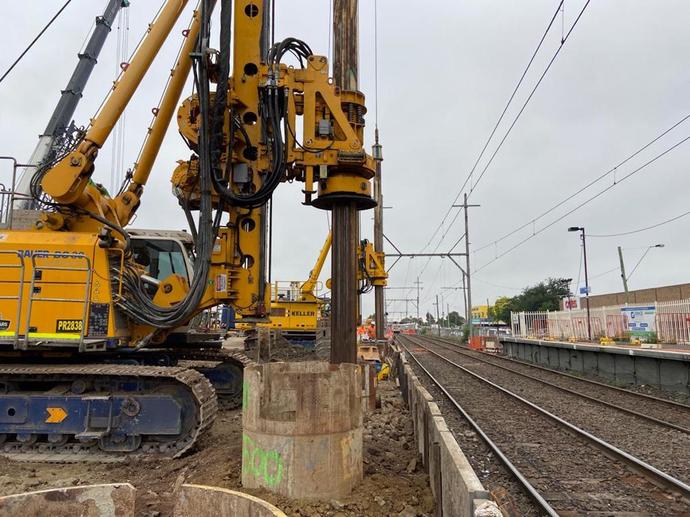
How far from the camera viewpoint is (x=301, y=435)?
5.16 m

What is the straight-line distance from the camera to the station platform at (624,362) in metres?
15.2

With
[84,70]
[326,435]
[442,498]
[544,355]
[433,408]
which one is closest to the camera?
[442,498]

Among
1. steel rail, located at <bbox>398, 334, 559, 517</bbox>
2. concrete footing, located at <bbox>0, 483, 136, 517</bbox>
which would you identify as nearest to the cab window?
concrete footing, located at <bbox>0, 483, 136, 517</bbox>

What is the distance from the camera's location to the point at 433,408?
20.6 feet

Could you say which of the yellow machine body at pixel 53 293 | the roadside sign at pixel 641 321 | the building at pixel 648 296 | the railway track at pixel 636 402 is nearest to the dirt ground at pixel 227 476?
the yellow machine body at pixel 53 293

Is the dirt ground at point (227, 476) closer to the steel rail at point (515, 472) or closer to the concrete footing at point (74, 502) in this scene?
the concrete footing at point (74, 502)

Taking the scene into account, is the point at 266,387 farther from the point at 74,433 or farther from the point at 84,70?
the point at 84,70

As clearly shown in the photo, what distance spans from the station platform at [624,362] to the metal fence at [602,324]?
4.57 ft

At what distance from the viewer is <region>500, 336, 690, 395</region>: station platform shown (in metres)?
15.2

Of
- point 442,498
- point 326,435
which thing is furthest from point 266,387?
point 442,498

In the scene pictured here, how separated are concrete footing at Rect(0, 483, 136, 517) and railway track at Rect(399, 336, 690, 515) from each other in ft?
13.9

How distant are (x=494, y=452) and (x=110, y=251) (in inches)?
256

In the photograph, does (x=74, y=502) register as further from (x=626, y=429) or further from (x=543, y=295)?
(x=543, y=295)

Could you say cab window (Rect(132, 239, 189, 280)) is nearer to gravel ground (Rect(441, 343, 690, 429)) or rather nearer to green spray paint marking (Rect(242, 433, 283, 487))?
green spray paint marking (Rect(242, 433, 283, 487))
